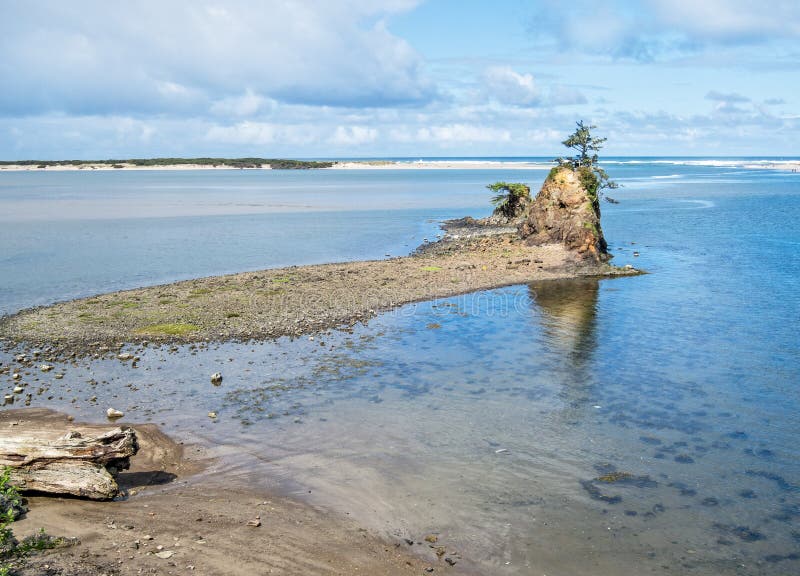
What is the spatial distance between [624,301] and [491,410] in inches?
750

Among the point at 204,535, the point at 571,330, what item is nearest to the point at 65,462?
the point at 204,535

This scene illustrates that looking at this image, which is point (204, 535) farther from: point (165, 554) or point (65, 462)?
point (65, 462)

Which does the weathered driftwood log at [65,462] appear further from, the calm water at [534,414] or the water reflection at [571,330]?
the water reflection at [571,330]

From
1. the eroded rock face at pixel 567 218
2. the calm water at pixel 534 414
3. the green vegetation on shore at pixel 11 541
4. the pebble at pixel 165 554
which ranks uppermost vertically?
the eroded rock face at pixel 567 218

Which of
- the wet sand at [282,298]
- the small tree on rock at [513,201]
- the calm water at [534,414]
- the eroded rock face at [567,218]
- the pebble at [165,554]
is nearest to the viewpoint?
the pebble at [165,554]

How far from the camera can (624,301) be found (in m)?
37.2

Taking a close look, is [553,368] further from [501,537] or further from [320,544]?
[320,544]

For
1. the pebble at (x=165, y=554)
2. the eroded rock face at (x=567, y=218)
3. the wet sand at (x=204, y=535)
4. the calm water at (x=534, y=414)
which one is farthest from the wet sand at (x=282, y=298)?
the pebble at (x=165, y=554)

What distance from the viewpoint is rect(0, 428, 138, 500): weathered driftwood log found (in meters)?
14.0

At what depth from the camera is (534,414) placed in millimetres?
20859

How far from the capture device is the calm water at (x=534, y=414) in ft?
46.8

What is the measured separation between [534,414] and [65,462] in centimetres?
1334

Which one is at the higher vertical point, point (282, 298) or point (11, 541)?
point (282, 298)

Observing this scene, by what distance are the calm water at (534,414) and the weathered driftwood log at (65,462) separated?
142 inches
